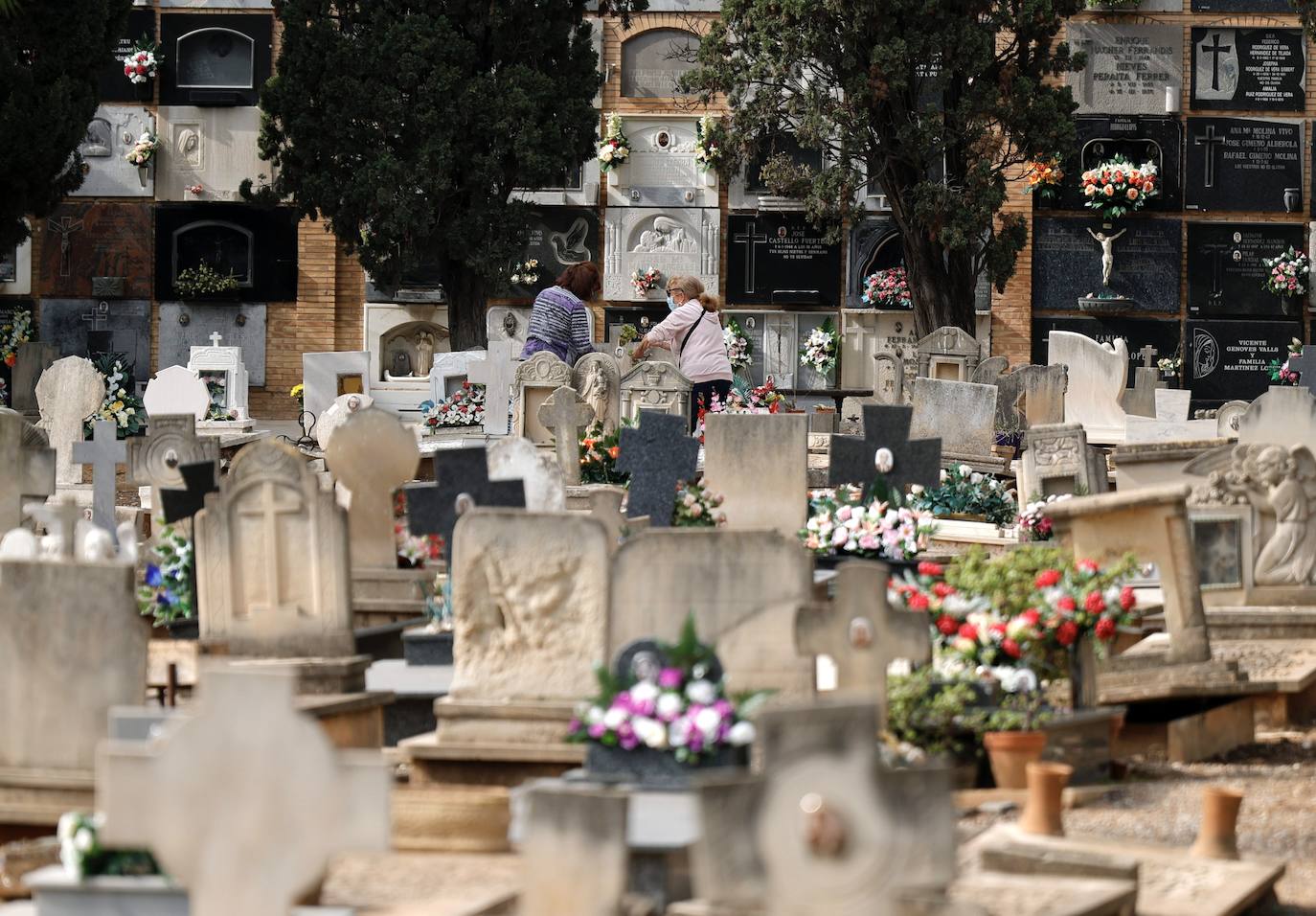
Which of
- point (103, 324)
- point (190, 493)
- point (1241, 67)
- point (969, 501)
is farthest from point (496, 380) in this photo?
point (1241, 67)

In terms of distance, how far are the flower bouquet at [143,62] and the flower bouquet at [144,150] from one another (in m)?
0.63

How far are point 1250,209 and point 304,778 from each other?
2191 centimetres

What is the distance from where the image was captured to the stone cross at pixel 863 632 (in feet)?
23.1

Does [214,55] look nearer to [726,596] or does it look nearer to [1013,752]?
[726,596]

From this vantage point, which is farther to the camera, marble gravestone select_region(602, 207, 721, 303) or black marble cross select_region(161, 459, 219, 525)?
marble gravestone select_region(602, 207, 721, 303)

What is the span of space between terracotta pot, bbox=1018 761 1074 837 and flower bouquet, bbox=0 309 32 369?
19470 mm

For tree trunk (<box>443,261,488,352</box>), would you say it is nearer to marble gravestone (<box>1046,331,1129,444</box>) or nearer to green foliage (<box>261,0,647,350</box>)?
green foliage (<box>261,0,647,350</box>)

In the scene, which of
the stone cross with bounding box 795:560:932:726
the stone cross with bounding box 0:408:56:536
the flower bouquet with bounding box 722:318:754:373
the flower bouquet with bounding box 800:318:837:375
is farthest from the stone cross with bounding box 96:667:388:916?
the flower bouquet with bounding box 800:318:837:375

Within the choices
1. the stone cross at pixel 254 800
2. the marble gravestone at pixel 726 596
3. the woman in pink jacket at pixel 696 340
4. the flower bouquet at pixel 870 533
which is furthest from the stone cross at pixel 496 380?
the stone cross at pixel 254 800

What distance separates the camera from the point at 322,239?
25375mm

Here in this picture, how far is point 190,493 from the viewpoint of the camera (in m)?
9.84

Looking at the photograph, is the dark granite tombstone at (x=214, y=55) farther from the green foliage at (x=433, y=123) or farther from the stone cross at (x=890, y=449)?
the stone cross at (x=890, y=449)

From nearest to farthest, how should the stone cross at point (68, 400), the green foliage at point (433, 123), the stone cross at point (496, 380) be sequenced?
the stone cross at point (68, 400), the stone cross at point (496, 380), the green foliage at point (433, 123)

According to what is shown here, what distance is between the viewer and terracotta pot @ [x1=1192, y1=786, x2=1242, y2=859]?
6.30 meters
